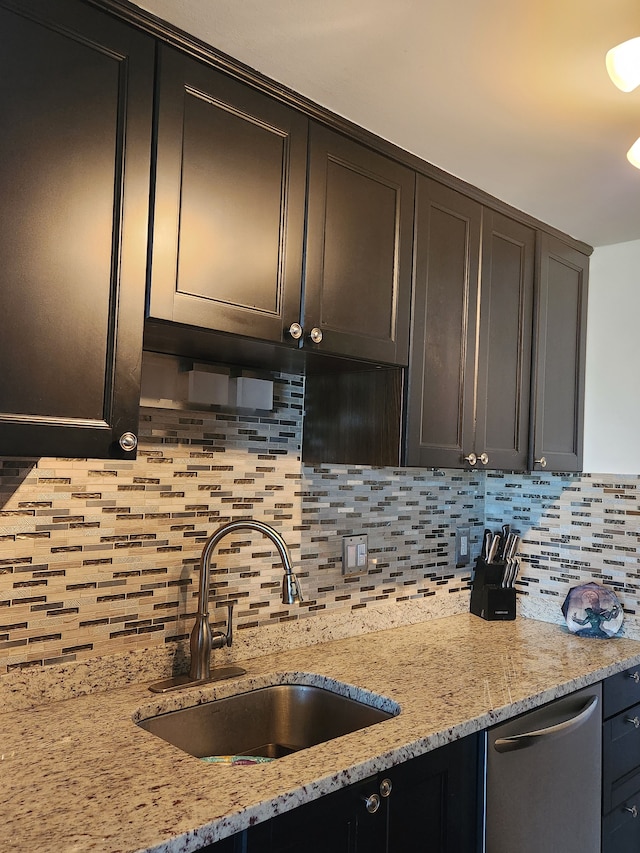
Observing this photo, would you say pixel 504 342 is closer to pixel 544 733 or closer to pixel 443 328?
pixel 443 328

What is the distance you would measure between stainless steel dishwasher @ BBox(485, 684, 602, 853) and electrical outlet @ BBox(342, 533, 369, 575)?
27.8 inches

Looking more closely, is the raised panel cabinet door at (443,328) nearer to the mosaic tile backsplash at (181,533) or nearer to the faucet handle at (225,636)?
the mosaic tile backsplash at (181,533)

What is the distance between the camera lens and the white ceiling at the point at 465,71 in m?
1.35

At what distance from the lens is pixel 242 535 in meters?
2.01

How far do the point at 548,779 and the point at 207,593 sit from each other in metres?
1.03

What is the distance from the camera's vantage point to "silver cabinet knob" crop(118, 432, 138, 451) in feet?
4.40

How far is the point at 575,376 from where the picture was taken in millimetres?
2664

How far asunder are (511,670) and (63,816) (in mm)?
1302

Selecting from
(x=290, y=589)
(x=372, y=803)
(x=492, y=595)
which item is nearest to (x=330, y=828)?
(x=372, y=803)

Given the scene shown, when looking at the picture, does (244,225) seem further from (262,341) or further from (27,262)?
(27,262)

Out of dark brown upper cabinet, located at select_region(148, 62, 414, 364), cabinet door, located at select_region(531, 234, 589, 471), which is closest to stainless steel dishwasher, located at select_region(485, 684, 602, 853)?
cabinet door, located at select_region(531, 234, 589, 471)

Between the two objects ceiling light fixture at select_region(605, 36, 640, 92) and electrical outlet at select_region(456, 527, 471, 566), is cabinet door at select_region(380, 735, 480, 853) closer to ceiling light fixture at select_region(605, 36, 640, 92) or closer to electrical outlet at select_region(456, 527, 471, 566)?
electrical outlet at select_region(456, 527, 471, 566)

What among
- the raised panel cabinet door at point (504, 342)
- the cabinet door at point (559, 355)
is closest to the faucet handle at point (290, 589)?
the raised panel cabinet door at point (504, 342)

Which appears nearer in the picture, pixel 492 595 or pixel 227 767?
pixel 227 767
